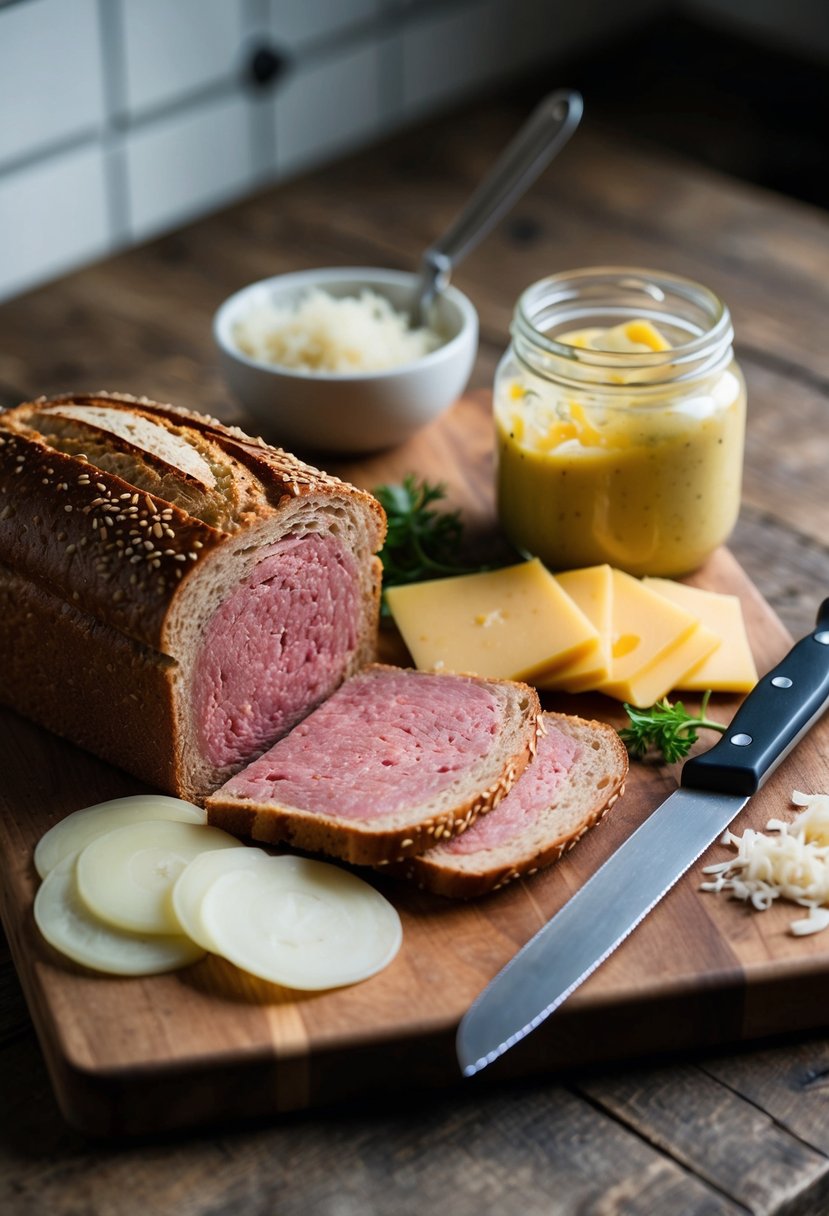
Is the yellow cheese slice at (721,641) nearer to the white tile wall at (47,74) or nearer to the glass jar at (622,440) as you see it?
the glass jar at (622,440)

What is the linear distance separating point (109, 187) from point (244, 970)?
3685mm

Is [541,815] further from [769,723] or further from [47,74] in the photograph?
[47,74]

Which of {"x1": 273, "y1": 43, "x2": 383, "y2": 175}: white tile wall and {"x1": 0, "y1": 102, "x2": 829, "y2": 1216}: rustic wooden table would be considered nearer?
{"x1": 0, "y1": 102, "x2": 829, "y2": 1216}: rustic wooden table

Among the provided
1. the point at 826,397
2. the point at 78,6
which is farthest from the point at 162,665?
the point at 78,6

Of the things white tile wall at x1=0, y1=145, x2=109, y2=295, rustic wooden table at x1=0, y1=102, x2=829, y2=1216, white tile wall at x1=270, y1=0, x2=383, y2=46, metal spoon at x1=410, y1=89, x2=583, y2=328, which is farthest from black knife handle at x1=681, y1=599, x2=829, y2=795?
white tile wall at x1=270, y1=0, x2=383, y2=46

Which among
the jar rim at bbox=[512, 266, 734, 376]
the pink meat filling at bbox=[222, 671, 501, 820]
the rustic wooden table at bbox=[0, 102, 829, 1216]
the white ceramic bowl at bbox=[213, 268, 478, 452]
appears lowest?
the rustic wooden table at bbox=[0, 102, 829, 1216]

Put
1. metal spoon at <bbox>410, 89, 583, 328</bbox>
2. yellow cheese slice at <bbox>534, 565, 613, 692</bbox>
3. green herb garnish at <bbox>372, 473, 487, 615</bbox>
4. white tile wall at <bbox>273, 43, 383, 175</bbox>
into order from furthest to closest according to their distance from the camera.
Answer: white tile wall at <bbox>273, 43, 383, 175</bbox>, metal spoon at <bbox>410, 89, 583, 328</bbox>, green herb garnish at <bbox>372, 473, 487, 615</bbox>, yellow cheese slice at <bbox>534, 565, 613, 692</bbox>

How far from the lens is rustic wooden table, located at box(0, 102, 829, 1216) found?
217 centimetres

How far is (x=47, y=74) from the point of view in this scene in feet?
15.8

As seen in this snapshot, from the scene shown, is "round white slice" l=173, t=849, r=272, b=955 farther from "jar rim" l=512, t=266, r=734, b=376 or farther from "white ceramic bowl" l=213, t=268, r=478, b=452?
"white ceramic bowl" l=213, t=268, r=478, b=452

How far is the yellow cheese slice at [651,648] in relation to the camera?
3.04 m

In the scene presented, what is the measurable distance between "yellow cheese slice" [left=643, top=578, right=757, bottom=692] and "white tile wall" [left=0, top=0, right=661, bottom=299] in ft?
9.21

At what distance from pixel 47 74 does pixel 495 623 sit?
110 inches

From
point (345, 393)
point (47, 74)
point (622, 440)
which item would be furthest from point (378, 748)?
point (47, 74)
